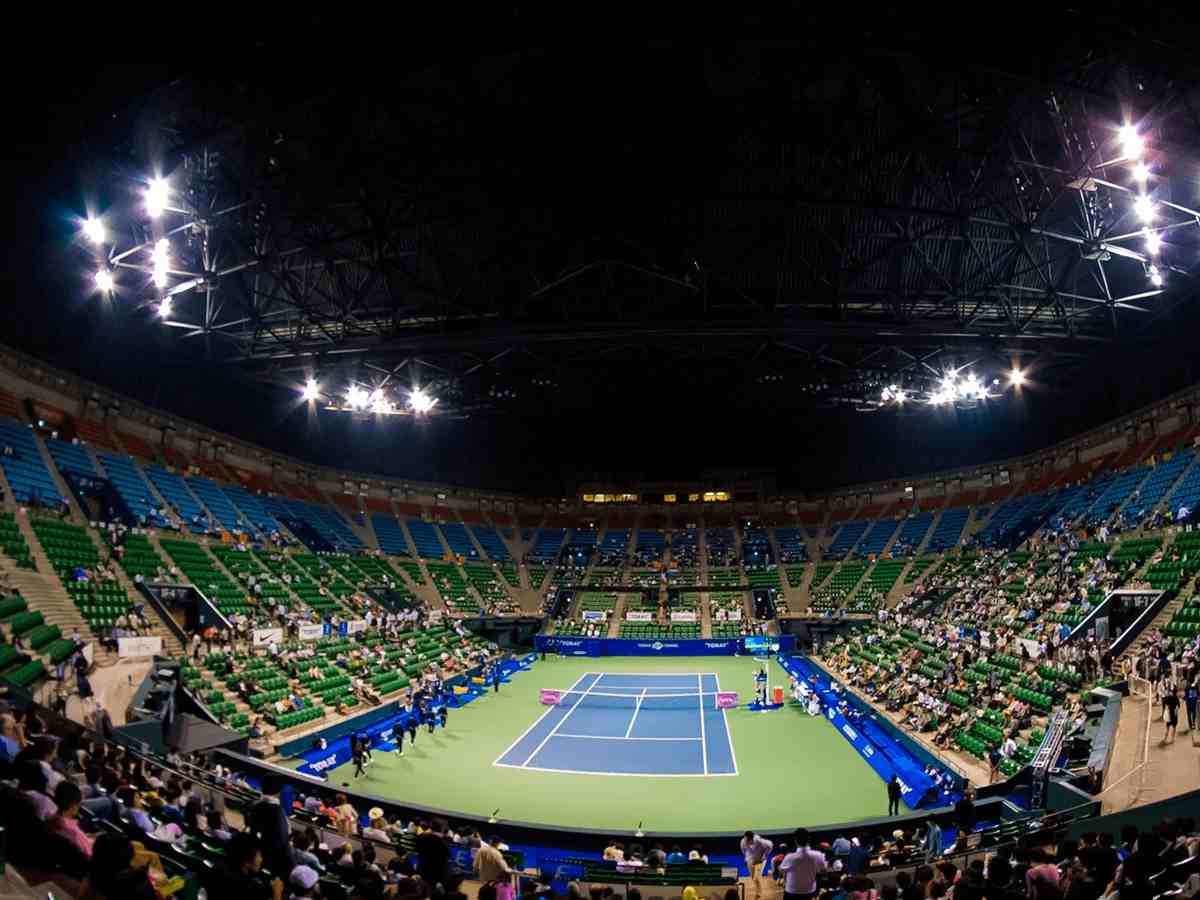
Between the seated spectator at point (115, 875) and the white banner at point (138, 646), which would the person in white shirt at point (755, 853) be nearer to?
the seated spectator at point (115, 875)

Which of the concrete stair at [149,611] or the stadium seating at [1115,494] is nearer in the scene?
the concrete stair at [149,611]

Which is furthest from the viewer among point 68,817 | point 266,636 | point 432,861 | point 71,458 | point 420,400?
point 420,400

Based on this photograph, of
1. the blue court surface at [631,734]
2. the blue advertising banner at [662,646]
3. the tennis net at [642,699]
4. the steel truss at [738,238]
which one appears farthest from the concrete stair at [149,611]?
the blue advertising banner at [662,646]

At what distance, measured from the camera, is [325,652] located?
94.5 ft

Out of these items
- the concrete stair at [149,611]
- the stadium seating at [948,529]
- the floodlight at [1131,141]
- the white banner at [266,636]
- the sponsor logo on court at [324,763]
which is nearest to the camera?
the floodlight at [1131,141]

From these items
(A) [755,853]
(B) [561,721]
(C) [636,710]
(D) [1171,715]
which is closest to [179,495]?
(B) [561,721]

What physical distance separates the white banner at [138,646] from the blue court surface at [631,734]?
11.2 meters

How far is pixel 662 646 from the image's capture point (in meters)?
44.5

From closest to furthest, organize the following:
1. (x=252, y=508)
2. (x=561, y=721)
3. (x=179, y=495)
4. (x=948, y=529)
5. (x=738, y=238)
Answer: (x=738, y=238), (x=561, y=721), (x=179, y=495), (x=252, y=508), (x=948, y=529)

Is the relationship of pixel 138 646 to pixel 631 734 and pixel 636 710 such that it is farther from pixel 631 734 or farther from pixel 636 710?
pixel 636 710

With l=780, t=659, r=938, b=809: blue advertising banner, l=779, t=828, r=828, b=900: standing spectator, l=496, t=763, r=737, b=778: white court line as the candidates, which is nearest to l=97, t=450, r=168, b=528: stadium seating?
l=496, t=763, r=737, b=778: white court line

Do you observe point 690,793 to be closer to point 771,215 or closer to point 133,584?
point 771,215

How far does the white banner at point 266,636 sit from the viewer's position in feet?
86.7

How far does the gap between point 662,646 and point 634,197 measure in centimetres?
3178
